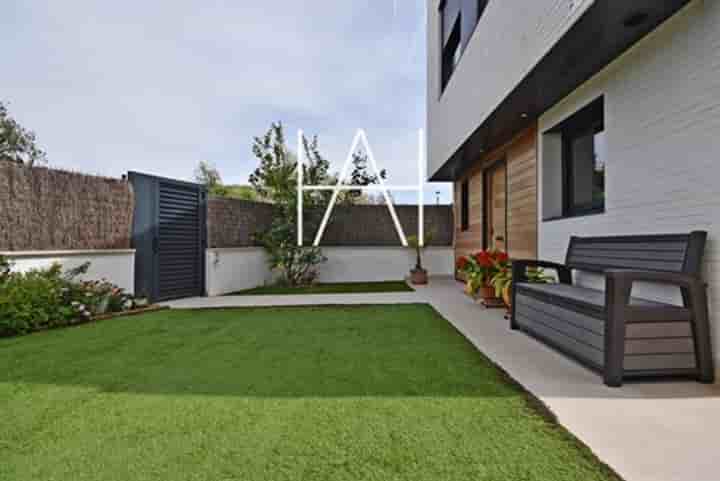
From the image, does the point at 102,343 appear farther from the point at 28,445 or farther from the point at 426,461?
the point at 426,461

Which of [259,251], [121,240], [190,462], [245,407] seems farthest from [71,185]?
[190,462]

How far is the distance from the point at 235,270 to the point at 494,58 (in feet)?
19.9

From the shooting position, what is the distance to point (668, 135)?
288 cm

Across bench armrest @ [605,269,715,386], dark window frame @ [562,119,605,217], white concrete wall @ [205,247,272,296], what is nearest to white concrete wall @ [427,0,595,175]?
dark window frame @ [562,119,605,217]

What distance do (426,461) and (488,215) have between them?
635cm

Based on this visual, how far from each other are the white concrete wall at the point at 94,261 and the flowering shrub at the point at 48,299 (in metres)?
0.11

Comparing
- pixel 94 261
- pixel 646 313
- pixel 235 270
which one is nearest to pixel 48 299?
pixel 94 261

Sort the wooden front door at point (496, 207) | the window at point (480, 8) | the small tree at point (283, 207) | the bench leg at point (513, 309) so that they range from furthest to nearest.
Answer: the small tree at point (283, 207) → the wooden front door at point (496, 207) → the window at point (480, 8) → the bench leg at point (513, 309)

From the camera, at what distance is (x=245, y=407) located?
2.08m

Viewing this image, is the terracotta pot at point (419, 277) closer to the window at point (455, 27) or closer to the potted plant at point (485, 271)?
the potted plant at point (485, 271)

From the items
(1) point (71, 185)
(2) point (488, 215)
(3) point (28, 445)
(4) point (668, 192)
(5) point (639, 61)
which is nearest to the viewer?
(3) point (28, 445)

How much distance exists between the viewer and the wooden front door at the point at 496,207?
6414 millimetres

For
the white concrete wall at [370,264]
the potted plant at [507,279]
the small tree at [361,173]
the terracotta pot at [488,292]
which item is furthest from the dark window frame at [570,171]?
the small tree at [361,173]

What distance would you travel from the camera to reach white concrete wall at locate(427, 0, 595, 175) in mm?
3178
